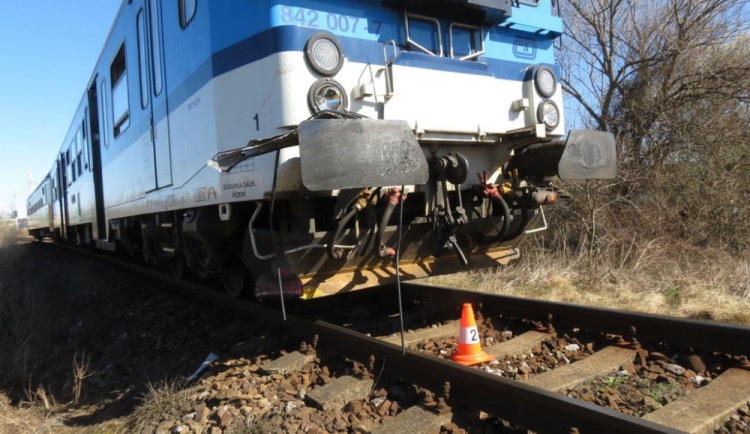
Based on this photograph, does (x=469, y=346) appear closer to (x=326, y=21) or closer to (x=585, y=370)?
(x=585, y=370)

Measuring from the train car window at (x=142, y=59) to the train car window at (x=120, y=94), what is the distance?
727 mm

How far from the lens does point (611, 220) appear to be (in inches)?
308

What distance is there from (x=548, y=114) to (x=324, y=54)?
6.81ft

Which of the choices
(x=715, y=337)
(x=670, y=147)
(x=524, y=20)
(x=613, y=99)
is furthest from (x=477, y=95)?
(x=613, y=99)

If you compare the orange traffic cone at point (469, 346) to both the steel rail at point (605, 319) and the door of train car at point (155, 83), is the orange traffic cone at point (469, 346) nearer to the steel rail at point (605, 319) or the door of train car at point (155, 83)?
the steel rail at point (605, 319)

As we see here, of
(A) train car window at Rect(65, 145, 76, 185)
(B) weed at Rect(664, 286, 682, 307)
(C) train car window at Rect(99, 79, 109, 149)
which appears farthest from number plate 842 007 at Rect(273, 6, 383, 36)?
(A) train car window at Rect(65, 145, 76, 185)

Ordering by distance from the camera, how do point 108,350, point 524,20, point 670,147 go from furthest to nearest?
1. point 670,147
2. point 108,350
3. point 524,20

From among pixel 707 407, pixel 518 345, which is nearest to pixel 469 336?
pixel 518 345

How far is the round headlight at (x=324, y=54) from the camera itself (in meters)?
3.32

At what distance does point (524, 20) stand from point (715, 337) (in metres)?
2.86

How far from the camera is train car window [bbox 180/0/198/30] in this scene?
4047 millimetres

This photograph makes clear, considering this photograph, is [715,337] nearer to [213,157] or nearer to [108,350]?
[213,157]

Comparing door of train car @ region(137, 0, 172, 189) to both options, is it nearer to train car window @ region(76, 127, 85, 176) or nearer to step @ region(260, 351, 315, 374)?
step @ region(260, 351, 315, 374)

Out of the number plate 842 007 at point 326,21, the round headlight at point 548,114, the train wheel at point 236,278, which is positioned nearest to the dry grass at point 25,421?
the train wheel at point 236,278
